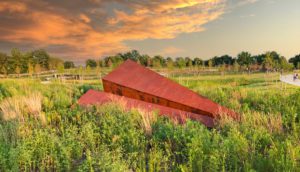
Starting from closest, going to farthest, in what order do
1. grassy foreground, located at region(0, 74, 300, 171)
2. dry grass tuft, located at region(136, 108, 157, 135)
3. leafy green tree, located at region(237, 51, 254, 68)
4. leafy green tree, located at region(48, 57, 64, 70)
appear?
grassy foreground, located at region(0, 74, 300, 171), dry grass tuft, located at region(136, 108, 157, 135), leafy green tree, located at region(48, 57, 64, 70), leafy green tree, located at region(237, 51, 254, 68)

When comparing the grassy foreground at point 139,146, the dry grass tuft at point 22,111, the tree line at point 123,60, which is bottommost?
the grassy foreground at point 139,146

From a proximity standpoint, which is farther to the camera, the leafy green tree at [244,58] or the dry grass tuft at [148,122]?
the leafy green tree at [244,58]

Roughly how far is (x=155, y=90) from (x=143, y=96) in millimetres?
417

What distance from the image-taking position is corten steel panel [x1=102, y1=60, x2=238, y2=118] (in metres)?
7.05

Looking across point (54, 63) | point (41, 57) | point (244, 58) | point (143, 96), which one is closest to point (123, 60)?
point (54, 63)

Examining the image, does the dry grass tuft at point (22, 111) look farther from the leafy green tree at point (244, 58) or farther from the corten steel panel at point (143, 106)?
the leafy green tree at point (244, 58)

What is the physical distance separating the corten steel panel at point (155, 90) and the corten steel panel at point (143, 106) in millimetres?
134

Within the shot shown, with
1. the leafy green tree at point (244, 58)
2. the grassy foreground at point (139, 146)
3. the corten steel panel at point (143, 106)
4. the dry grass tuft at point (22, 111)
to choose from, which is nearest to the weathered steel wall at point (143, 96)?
the corten steel panel at point (143, 106)

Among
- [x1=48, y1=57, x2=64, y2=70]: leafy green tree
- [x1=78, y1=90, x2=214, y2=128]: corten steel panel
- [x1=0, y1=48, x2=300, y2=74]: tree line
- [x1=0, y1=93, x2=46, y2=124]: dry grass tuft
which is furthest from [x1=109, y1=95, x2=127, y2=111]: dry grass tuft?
[x1=48, y1=57, x2=64, y2=70]: leafy green tree

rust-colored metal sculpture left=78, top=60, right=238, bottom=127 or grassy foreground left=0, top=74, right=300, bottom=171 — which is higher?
rust-colored metal sculpture left=78, top=60, right=238, bottom=127

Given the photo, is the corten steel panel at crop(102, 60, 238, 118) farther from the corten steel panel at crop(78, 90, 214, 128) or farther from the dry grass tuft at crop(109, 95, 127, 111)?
the dry grass tuft at crop(109, 95, 127, 111)

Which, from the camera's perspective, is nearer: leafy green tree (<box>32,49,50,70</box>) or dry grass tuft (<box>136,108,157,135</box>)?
dry grass tuft (<box>136,108,157,135</box>)

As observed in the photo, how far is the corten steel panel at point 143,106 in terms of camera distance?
674 cm

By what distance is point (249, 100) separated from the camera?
32.6 feet
